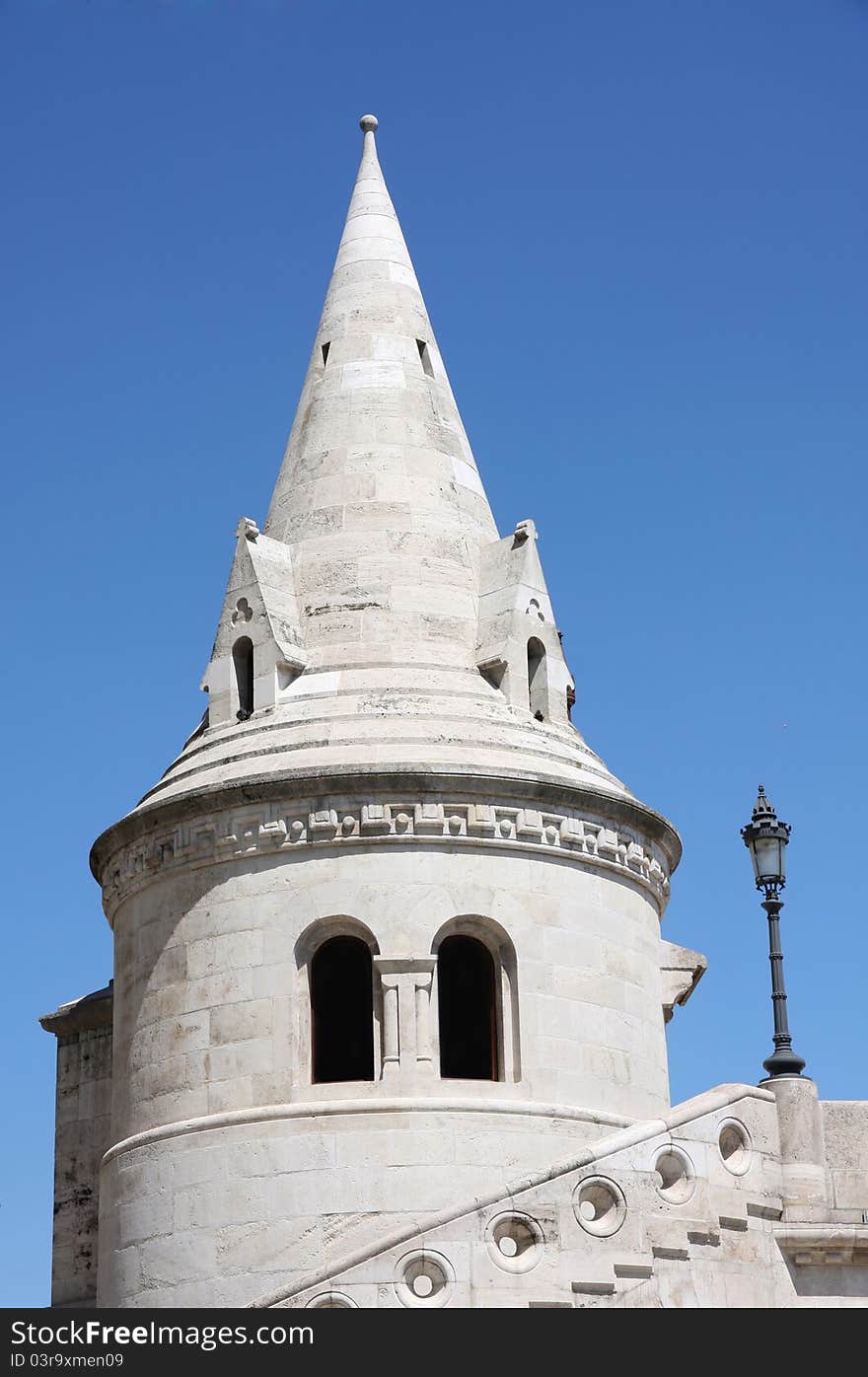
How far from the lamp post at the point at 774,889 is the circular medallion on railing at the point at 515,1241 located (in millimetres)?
2833

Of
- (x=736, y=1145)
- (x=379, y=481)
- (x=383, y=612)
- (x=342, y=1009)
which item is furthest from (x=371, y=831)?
(x=736, y=1145)

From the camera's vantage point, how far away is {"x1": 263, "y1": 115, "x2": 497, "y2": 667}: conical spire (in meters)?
23.2

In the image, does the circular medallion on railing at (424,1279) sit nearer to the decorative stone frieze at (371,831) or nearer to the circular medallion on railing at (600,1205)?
the circular medallion on railing at (600,1205)

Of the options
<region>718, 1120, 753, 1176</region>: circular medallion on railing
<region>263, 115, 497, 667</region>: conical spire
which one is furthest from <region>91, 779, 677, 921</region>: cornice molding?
<region>718, 1120, 753, 1176</region>: circular medallion on railing

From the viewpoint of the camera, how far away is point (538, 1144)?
20.4 m

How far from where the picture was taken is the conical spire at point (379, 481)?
23234 millimetres

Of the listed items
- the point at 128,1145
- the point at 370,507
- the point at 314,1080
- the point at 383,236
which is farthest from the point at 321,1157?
the point at 383,236

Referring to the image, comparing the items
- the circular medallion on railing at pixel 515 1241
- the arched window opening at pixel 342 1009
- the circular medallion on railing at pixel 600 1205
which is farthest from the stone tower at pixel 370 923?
the circular medallion on railing at pixel 515 1241

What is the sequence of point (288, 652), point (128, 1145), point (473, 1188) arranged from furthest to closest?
point (288, 652)
point (128, 1145)
point (473, 1188)

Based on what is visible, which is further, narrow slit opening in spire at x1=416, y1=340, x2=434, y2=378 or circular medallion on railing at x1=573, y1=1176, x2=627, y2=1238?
narrow slit opening in spire at x1=416, y1=340, x2=434, y2=378

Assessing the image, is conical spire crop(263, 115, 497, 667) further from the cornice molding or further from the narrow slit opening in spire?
the cornice molding

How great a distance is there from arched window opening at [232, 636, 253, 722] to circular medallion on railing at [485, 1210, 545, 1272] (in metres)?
7.87
